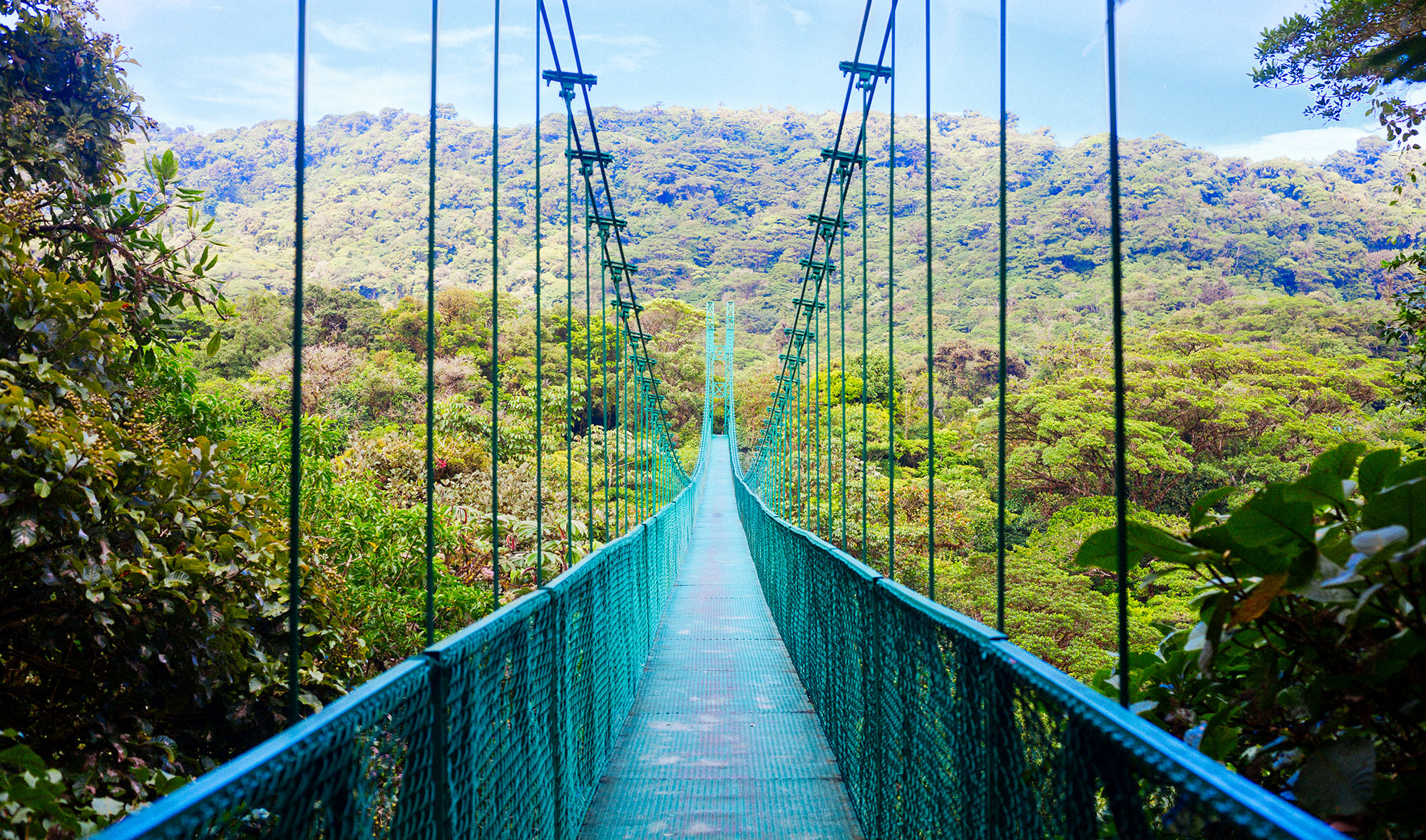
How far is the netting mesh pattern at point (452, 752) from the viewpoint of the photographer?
0.76 metres

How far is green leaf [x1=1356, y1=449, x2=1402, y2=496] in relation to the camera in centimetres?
80

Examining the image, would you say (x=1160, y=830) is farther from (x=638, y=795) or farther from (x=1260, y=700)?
(x=638, y=795)

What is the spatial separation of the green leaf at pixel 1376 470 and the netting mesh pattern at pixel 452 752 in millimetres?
1128

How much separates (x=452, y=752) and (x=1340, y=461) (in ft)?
4.12

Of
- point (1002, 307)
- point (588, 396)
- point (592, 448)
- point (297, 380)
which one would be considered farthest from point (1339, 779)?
point (592, 448)

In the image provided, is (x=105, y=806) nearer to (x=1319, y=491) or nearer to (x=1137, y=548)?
(x=1137, y=548)

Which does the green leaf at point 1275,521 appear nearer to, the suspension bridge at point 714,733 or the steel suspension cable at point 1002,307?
the suspension bridge at point 714,733

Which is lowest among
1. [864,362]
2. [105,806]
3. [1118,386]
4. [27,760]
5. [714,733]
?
[714,733]

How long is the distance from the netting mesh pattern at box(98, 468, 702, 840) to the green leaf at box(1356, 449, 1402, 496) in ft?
3.70

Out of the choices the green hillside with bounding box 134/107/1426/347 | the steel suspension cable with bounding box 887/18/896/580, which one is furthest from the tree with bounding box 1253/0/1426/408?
the steel suspension cable with bounding box 887/18/896/580

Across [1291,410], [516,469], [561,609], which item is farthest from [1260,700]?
[1291,410]

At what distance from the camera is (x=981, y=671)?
1254 millimetres

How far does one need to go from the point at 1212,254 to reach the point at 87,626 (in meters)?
30.5

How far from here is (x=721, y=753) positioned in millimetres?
2848
